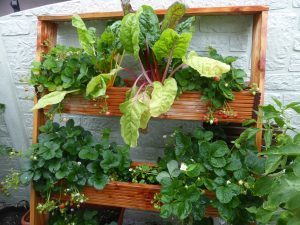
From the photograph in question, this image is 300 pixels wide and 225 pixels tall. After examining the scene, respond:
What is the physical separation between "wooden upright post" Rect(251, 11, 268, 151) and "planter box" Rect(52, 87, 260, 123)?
6cm

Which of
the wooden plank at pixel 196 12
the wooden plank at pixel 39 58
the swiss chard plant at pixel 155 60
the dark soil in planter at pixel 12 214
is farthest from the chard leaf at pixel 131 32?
the dark soil in planter at pixel 12 214

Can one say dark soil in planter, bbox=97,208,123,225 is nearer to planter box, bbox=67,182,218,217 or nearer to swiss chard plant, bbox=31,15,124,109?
planter box, bbox=67,182,218,217

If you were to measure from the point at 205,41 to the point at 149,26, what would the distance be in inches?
12.5

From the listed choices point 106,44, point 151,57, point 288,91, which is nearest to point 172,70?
point 151,57

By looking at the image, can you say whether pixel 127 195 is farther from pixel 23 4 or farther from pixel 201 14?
pixel 23 4

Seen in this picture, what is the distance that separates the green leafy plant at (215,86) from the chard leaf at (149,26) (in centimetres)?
15

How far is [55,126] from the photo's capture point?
123 cm

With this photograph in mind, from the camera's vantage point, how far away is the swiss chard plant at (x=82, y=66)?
1.02 m

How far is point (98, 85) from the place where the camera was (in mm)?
1014

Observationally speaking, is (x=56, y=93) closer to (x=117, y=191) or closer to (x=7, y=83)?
(x=117, y=191)

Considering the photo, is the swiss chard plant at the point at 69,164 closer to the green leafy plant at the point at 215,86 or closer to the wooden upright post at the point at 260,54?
the green leafy plant at the point at 215,86

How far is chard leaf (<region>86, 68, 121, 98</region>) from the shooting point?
3.23ft

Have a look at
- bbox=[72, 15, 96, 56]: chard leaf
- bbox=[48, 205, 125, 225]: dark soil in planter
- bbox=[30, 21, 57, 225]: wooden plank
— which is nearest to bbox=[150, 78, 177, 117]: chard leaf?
bbox=[72, 15, 96, 56]: chard leaf

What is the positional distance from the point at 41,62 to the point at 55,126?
27cm
